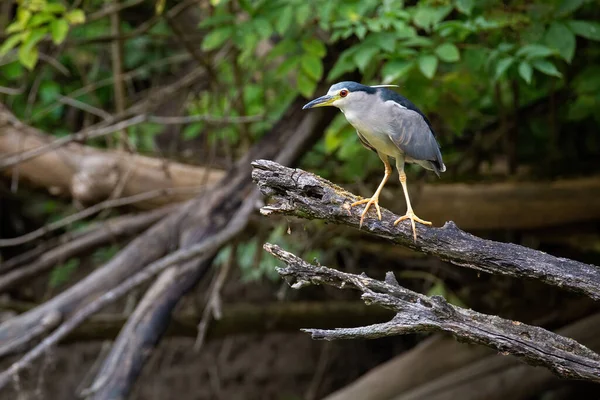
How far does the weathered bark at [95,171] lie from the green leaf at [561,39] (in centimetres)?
185

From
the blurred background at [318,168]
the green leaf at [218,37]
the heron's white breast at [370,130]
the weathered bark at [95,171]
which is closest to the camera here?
the heron's white breast at [370,130]

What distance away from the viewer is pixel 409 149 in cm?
206

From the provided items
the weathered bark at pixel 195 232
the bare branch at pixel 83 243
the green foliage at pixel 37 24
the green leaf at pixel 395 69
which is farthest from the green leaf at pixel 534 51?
the bare branch at pixel 83 243

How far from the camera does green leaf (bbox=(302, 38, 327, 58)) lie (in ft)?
9.49

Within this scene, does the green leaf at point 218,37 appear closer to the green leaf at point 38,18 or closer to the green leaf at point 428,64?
the green leaf at point 38,18

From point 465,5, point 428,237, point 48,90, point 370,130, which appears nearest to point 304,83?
point 465,5

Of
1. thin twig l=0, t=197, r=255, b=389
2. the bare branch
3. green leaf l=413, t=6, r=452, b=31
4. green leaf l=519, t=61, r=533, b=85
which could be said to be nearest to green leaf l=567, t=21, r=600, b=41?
green leaf l=519, t=61, r=533, b=85

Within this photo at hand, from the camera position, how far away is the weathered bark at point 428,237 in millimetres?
1687

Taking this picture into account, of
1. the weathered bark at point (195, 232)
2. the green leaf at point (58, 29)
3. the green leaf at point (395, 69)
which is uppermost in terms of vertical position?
the green leaf at point (58, 29)

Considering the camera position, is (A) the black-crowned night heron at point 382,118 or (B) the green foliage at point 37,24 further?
(B) the green foliage at point 37,24

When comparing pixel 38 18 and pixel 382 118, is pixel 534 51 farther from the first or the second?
pixel 38 18

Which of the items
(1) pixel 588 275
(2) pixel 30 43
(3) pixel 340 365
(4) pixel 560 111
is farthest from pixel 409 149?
(3) pixel 340 365

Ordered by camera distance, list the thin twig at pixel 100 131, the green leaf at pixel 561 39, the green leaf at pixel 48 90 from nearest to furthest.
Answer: the green leaf at pixel 561 39, the thin twig at pixel 100 131, the green leaf at pixel 48 90

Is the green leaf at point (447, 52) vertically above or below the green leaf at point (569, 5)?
below
